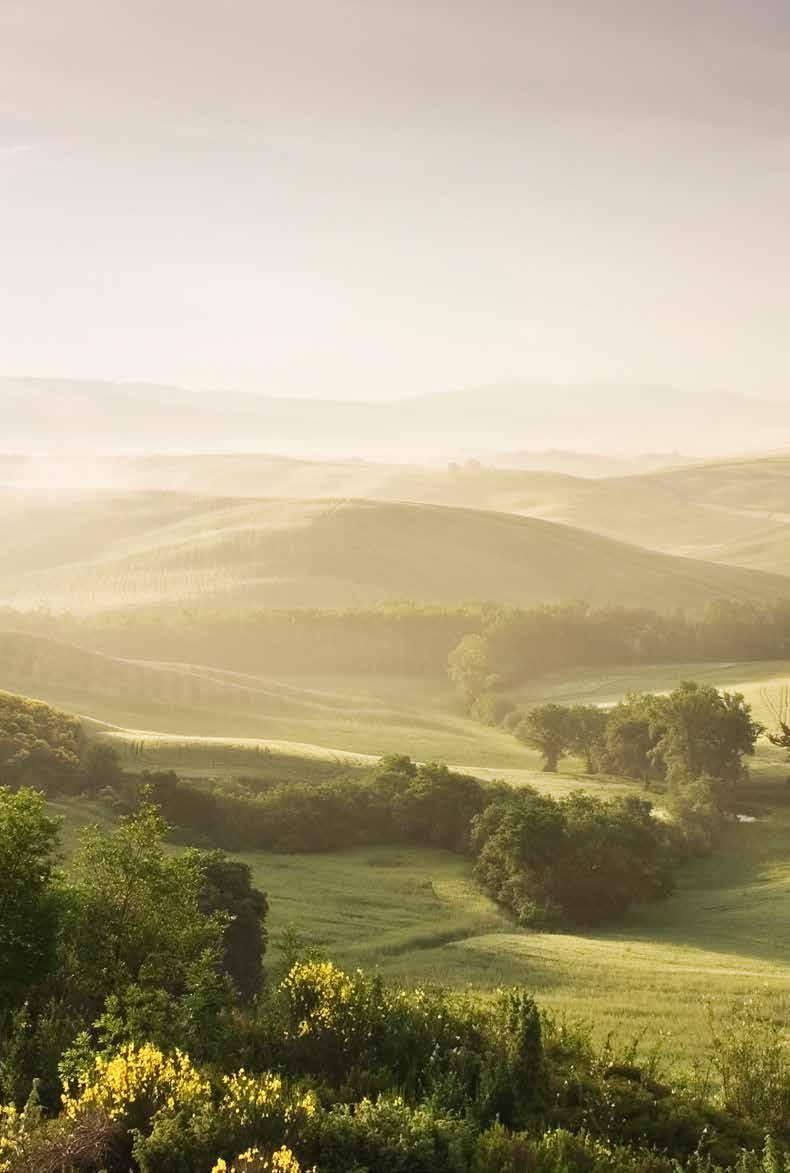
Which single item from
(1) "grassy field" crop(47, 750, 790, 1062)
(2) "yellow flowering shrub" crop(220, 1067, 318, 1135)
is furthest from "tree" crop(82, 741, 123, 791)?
(2) "yellow flowering shrub" crop(220, 1067, 318, 1135)

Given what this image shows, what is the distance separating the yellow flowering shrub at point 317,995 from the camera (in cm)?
2142

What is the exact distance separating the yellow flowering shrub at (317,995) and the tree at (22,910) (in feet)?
16.1

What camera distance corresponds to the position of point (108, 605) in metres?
173

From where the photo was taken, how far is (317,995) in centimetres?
2223

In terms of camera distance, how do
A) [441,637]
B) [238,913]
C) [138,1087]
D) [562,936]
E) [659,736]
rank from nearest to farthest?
[138,1087], [238,913], [562,936], [659,736], [441,637]

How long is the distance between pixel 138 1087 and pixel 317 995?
574cm

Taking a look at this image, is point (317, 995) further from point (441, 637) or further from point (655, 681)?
point (441, 637)

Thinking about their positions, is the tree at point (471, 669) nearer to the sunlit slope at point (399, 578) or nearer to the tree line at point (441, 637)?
the tree line at point (441, 637)

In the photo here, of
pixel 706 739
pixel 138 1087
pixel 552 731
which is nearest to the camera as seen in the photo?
pixel 138 1087

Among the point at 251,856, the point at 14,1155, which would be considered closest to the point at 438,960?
the point at 251,856

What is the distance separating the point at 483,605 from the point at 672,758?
241ft

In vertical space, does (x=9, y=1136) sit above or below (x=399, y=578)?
below

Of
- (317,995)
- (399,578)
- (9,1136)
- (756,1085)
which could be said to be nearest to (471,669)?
(399,578)

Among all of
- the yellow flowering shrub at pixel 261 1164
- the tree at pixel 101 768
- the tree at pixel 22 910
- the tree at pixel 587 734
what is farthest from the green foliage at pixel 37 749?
the yellow flowering shrub at pixel 261 1164
